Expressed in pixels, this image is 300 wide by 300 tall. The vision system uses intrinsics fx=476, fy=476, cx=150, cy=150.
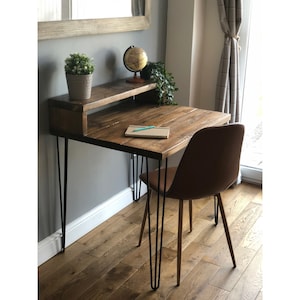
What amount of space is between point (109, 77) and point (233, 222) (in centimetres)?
119

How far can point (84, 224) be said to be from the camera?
9.03 ft

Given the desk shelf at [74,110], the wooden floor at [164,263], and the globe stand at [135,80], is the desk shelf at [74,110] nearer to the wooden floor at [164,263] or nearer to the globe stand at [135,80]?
the globe stand at [135,80]

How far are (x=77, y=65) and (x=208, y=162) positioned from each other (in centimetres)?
76

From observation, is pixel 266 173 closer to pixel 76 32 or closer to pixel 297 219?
pixel 297 219

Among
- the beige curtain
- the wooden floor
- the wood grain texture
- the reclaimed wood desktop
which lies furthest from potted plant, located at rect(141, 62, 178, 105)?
the wooden floor

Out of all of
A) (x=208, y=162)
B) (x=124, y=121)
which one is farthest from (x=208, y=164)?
(x=124, y=121)

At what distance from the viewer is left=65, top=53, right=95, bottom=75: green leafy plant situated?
2230 millimetres

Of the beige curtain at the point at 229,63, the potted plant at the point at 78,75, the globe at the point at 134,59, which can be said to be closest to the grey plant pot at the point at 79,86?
the potted plant at the point at 78,75

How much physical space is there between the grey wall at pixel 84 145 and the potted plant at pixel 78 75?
4.4 inches

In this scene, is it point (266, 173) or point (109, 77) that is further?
point (109, 77)

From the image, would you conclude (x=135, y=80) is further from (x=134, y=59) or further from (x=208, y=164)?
(x=208, y=164)

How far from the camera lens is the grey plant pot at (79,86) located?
223 centimetres

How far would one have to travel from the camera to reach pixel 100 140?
219 centimetres

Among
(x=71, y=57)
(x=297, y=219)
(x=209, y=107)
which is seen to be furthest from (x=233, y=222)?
(x=297, y=219)
